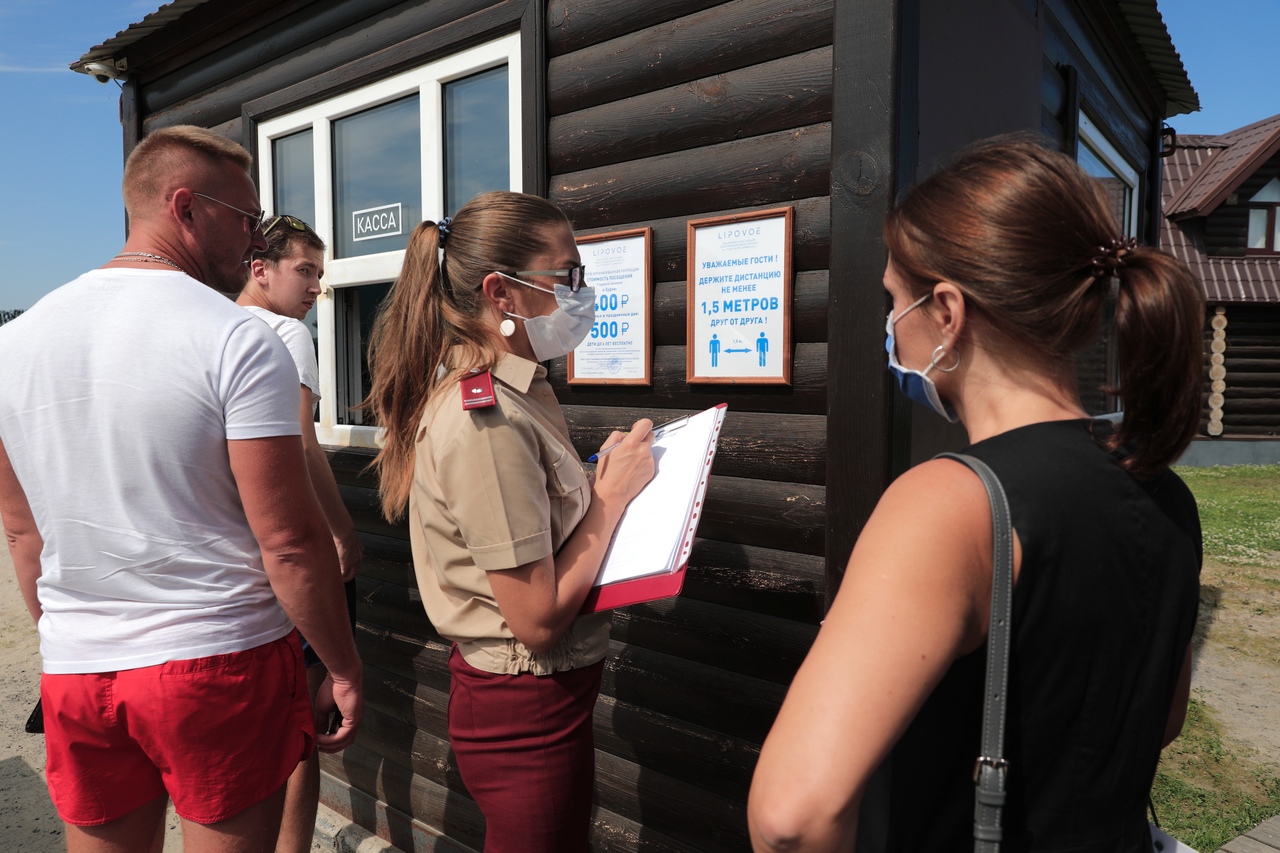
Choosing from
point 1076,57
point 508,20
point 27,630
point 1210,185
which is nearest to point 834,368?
point 508,20

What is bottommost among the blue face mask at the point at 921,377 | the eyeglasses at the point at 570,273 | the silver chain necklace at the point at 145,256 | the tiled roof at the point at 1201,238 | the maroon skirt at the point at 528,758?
the maroon skirt at the point at 528,758

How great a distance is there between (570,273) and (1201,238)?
21.1 m

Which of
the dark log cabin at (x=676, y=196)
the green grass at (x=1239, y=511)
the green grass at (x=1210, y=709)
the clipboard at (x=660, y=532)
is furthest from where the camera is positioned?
the green grass at (x=1239, y=511)

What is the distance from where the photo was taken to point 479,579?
5.62 feet

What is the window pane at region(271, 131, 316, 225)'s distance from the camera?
4031mm

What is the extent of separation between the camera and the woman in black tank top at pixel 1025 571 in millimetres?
908

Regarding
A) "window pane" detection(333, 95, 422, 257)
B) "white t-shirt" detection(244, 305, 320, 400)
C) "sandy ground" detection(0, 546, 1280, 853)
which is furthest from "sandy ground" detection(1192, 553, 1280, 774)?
"window pane" detection(333, 95, 422, 257)

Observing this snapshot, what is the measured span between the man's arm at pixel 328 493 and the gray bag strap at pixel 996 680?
7.38ft

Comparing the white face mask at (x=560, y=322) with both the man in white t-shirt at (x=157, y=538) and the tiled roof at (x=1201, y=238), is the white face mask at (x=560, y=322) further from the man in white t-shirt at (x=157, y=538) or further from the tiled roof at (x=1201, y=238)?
the tiled roof at (x=1201, y=238)

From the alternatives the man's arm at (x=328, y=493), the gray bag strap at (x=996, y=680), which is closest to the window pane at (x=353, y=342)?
the man's arm at (x=328, y=493)

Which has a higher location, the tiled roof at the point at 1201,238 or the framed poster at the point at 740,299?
the tiled roof at the point at 1201,238

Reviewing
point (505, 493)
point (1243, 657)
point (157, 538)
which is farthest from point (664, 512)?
point (1243, 657)

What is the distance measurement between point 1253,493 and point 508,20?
15051mm

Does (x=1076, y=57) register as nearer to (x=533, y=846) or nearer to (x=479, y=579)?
(x=479, y=579)
